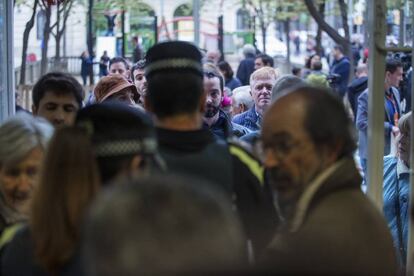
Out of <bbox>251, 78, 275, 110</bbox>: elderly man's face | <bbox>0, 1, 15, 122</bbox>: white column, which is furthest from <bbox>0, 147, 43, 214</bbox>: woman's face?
<bbox>251, 78, 275, 110</bbox>: elderly man's face

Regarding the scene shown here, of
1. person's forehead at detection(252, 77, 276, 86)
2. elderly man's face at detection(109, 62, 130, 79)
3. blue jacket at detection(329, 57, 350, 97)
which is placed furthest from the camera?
blue jacket at detection(329, 57, 350, 97)

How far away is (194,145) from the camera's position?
3.57m

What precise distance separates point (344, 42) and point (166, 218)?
18.0 metres

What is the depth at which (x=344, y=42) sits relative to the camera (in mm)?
19609

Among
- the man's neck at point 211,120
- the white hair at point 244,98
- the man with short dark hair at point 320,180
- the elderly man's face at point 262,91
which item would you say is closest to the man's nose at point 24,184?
the man with short dark hair at point 320,180

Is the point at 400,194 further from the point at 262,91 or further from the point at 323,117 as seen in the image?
the point at 323,117

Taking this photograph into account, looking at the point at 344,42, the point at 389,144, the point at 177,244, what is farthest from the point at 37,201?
the point at 344,42

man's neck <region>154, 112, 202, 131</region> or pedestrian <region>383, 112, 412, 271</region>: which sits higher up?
man's neck <region>154, 112, 202, 131</region>

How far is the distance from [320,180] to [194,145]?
543mm

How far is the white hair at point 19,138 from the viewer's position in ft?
12.0

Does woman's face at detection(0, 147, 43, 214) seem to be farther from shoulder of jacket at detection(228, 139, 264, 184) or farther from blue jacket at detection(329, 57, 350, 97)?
blue jacket at detection(329, 57, 350, 97)

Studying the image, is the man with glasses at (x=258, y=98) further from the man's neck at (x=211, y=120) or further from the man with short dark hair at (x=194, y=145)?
the man with short dark hair at (x=194, y=145)

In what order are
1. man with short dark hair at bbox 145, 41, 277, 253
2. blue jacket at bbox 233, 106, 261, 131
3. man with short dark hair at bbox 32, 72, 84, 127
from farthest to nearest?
blue jacket at bbox 233, 106, 261, 131 < man with short dark hair at bbox 32, 72, 84, 127 < man with short dark hair at bbox 145, 41, 277, 253

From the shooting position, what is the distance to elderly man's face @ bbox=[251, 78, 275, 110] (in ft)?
27.7
